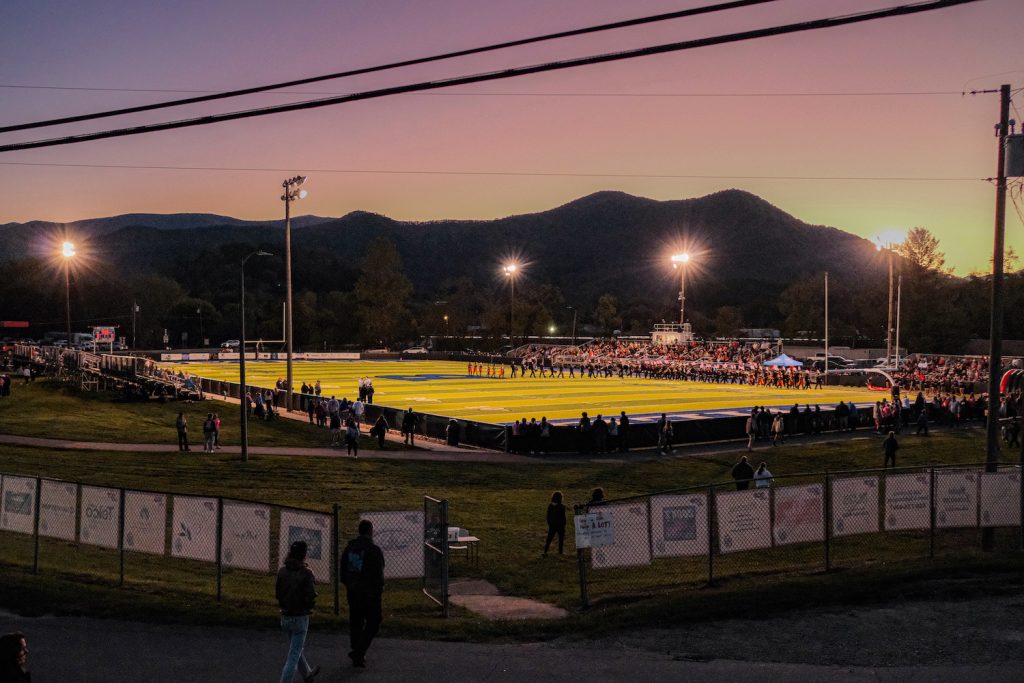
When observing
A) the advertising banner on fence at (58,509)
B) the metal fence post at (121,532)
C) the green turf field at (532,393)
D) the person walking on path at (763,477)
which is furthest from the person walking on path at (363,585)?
the green turf field at (532,393)

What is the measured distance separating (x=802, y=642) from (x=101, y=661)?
27.5 feet

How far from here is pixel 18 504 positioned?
49.4 feet

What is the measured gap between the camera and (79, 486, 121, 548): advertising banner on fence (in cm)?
1368

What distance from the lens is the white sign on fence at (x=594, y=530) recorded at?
1278cm

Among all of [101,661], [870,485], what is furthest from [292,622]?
[870,485]

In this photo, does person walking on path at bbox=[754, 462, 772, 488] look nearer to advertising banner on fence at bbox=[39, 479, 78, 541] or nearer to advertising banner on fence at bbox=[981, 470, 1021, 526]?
advertising banner on fence at bbox=[981, 470, 1021, 526]

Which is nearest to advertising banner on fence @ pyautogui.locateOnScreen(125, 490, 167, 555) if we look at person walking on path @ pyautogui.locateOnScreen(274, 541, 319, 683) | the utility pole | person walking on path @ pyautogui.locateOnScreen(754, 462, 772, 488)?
person walking on path @ pyautogui.locateOnScreen(274, 541, 319, 683)

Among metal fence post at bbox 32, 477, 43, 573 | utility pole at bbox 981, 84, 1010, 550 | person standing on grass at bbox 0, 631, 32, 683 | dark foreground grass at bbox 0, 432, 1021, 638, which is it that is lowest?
dark foreground grass at bbox 0, 432, 1021, 638

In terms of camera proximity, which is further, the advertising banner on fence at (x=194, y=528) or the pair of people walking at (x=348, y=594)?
the advertising banner on fence at (x=194, y=528)

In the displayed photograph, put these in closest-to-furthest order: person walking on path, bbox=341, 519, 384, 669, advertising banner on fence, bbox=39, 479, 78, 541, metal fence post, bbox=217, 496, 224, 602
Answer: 1. person walking on path, bbox=341, 519, 384, 669
2. metal fence post, bbox=217, 496, 224, 602
3. advertising banner on fence, bbox=39, 479, 78, 541

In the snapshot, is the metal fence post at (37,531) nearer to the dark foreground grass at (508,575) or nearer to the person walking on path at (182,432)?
the dark foreground grass at (508,575)

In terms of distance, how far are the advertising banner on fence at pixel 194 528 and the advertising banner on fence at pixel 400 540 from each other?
8.14 ft

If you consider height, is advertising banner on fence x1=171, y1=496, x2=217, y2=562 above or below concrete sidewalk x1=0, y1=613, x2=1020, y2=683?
above

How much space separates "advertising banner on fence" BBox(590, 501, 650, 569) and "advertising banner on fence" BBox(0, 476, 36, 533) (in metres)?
9.57
